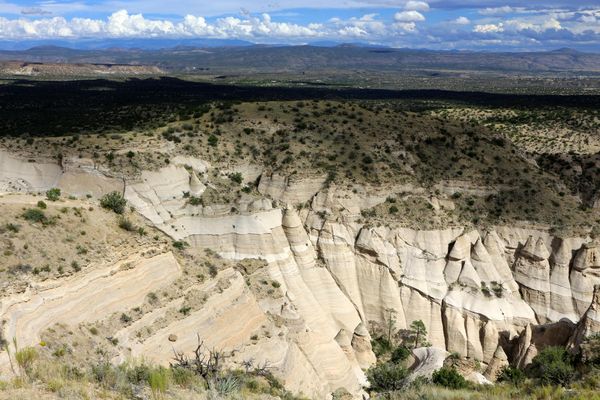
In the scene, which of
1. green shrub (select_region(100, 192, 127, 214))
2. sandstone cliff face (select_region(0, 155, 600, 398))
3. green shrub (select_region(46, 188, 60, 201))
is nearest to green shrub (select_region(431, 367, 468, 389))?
sandstone cliff face (select_region(0, 155, 600, 398))

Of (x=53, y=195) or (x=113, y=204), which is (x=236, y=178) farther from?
(x=53, y=195)

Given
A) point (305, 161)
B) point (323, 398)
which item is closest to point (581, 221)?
point (305, 161)

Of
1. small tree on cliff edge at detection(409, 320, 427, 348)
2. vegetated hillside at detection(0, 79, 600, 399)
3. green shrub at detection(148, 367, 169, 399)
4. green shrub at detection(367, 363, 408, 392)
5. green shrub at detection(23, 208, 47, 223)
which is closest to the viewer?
green shrub at detection(148, 367, 169, 399)

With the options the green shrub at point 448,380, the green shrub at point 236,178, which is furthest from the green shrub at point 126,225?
the green shrub at point 448,380

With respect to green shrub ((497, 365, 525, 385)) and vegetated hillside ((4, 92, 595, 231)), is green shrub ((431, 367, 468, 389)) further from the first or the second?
vegetated hillside ((4, 92, 595, 231))

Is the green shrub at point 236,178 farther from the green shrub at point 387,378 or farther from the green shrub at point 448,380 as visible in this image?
the green shrub at point 448,380

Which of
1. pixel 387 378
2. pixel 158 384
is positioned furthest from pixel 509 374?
pixel 158 384
